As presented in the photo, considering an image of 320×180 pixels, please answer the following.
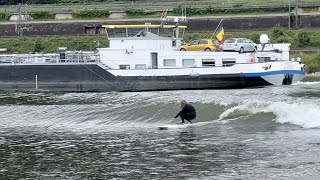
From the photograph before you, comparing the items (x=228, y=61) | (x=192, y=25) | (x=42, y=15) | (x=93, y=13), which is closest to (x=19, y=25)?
(x=42, y=15)

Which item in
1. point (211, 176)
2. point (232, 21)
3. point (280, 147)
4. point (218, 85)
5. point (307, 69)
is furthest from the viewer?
point (232, 21)

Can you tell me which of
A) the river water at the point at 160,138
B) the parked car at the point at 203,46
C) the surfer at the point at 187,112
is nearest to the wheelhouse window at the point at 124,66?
the parked car at the point at 203,46

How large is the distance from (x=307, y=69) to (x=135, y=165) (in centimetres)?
4252

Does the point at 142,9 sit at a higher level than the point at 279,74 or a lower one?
higher

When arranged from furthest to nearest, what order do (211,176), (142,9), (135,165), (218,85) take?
(142,9) < (218,85) < (135,165) < (211,176)

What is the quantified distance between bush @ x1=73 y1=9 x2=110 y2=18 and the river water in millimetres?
50137

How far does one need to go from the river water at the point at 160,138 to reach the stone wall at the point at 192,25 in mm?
40432

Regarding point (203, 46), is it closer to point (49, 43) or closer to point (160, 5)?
point (49, 43)

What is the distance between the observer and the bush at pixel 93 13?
310 ft

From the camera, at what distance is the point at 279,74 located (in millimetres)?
49125

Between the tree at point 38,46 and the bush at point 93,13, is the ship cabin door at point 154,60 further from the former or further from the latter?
the bush at point 93,13

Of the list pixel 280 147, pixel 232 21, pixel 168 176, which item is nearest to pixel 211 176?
pixel 168 176

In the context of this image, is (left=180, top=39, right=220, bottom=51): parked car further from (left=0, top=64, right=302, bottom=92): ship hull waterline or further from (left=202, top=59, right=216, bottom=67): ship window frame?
(left=0, top=64, right=302, bottom=92): ship hull waterline

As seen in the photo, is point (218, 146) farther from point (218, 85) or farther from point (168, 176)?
point (218, 85)
